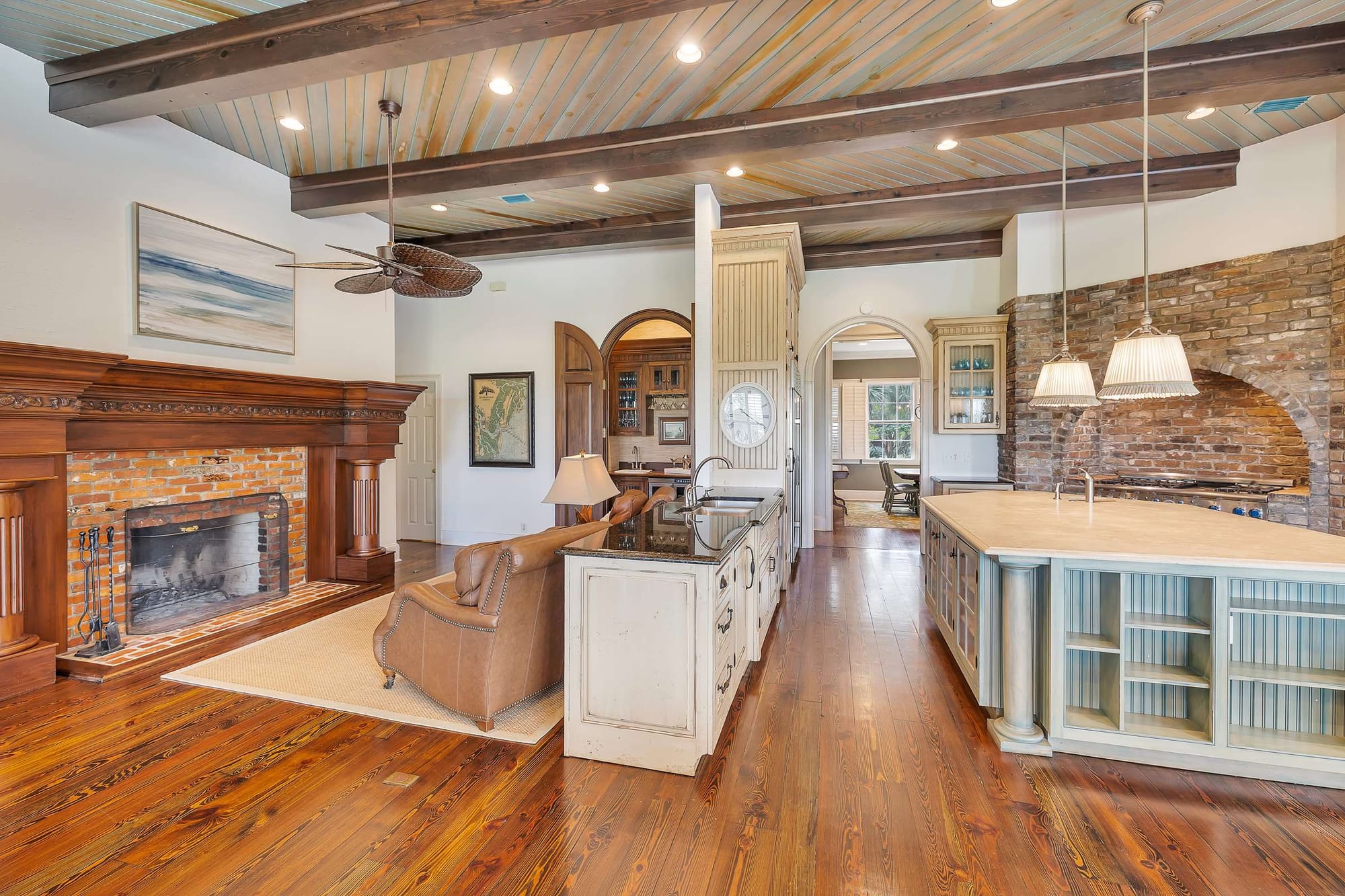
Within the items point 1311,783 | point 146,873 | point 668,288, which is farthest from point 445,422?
point 1311,783

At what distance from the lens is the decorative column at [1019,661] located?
242 centimetres

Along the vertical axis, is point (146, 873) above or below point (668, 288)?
below

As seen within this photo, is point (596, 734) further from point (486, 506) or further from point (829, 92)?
point (486, 506)

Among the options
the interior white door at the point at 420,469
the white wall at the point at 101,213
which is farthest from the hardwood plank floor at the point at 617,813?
the interior white door at the point at 420,469

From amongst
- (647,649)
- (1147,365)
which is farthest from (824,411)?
(647,649)

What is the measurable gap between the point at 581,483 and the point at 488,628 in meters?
1.23

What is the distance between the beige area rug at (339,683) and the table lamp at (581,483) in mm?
1084

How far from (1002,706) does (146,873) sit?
3169 mm

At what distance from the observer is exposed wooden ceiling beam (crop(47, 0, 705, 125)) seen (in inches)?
102

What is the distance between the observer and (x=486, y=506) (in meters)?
6.95

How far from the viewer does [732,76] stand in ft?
11.2

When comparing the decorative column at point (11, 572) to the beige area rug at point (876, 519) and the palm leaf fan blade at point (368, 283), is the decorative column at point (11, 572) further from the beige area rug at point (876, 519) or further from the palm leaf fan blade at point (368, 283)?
the beige area rug at point (876, 519)

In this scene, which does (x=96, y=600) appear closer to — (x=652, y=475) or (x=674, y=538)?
(x=674, y=538)

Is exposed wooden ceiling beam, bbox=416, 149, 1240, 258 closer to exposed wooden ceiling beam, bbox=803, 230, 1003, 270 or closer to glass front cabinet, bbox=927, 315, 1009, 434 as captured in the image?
exposed wooden ceiling beam, bbox=803, 230, 1003, 270
